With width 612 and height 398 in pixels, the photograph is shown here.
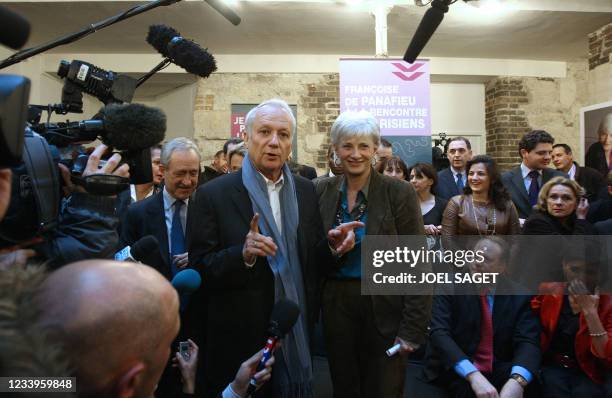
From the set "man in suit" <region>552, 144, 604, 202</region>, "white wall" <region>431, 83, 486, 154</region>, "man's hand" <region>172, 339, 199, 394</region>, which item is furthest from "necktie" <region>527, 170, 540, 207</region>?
"white wall" <region>431, 83, 486, 154</region>

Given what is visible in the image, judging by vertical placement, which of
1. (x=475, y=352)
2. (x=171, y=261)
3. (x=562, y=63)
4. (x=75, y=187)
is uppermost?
→ (x=562, y=63)

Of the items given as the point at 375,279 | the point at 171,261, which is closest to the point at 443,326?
the point at 375,279

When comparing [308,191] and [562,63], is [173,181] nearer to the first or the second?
[308,191]

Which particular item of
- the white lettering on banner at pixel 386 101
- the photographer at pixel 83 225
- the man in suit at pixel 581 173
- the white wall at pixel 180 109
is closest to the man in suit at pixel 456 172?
the white lettering on banner at pixel 386 101

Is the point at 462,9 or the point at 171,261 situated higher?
the point at 462,9

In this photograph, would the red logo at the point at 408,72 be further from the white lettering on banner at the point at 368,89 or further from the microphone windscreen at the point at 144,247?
the microphone windscreen at the point at 144,247

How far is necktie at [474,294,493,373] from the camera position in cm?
265

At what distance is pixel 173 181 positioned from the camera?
7.91 ft

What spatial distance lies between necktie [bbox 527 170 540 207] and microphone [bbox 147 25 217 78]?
2949 millimetres

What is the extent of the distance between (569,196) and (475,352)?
127cm

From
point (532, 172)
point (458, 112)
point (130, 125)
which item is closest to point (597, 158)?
point (532, 172)

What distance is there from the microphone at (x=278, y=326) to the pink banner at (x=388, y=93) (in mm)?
3428

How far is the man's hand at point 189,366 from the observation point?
6.35 ft

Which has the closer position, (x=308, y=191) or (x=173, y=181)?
(x=308, y=191)
